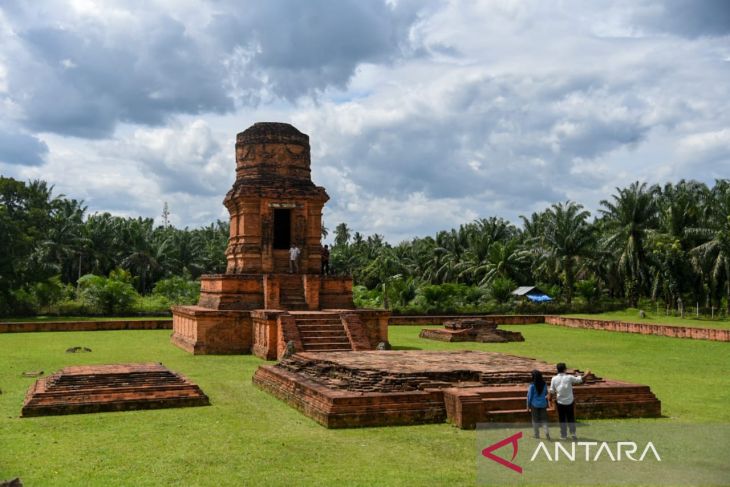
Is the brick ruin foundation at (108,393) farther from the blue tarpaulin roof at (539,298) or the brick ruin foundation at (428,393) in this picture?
the blue tarpaulin roof at (539,298)

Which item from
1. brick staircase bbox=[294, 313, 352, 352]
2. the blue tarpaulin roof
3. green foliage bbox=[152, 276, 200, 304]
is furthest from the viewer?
the blue tarpaulin roof

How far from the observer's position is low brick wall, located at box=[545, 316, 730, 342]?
2083cm

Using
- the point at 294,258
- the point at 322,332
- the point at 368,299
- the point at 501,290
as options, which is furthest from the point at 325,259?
the point at 501,290

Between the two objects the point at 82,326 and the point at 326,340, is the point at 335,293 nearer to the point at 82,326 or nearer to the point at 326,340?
the point at 326,340

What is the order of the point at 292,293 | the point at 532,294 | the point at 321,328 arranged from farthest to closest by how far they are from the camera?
the point at 532,294
the point at 292,293
the point at 321,328

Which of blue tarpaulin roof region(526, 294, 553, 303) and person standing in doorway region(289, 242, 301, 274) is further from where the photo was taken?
blue tarpaulin roof region(526, 294, 553, 303)

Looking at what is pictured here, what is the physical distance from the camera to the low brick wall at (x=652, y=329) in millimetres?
20828

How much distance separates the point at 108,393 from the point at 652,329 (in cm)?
1878

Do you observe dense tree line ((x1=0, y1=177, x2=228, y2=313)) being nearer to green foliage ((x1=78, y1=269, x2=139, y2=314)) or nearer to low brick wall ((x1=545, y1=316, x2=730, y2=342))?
green foliage ((x1=78, y1=269, x2=139, y2=314))

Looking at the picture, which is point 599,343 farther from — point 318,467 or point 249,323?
point 318,467

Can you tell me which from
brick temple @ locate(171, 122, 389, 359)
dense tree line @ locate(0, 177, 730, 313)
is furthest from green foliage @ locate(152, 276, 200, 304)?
brick temple @ locate(171, 122, 389, 359)

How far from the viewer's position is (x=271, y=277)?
18.9 metres

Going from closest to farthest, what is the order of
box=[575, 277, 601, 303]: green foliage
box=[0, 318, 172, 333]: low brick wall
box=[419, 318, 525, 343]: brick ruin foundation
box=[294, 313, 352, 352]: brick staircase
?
box=[294, 313, 352, 352]: brick staircase, box=[419, 318, 525, 343]: brick ruin foundation, box=[0, 318, 172, 333]: low brick wall, box=[575, 277, 601, 303]: green foliage

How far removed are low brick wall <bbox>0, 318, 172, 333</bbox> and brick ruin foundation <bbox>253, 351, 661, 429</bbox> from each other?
1578cm
